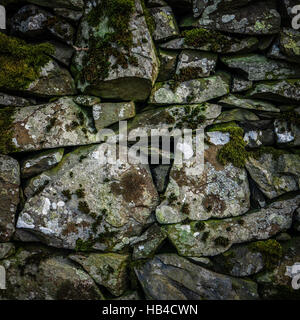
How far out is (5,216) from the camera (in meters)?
5.08

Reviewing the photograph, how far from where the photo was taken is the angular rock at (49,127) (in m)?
5.18

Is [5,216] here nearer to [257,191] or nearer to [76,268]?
[76,268]

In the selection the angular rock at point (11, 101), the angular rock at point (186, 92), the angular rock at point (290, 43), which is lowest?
the angular rock at point (11, 101)

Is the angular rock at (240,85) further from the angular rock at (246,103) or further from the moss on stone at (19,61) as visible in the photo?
the moss on stone at (19,61)

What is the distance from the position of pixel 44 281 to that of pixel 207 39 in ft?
22.3

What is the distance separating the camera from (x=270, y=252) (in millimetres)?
5160

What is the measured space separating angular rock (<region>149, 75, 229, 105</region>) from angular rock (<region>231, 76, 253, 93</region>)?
39 centimetres

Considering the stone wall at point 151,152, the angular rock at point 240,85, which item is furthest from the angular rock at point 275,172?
the angular rock at point 240,85

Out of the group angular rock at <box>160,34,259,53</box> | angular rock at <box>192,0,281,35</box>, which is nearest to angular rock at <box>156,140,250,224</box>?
angular rock at <box>160,34,259,53</box>

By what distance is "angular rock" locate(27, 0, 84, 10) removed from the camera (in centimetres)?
506

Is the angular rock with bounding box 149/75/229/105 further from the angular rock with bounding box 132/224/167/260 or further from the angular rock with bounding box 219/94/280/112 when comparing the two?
the angular rock with bounding box 132/224/167/260

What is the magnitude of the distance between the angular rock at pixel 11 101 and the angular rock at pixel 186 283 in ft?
15.4

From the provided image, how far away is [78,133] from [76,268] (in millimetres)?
3127
